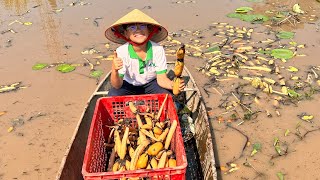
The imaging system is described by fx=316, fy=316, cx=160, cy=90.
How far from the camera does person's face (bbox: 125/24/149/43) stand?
4.21 meters

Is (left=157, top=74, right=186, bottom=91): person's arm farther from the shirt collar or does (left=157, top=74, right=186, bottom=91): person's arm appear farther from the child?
the shirt collar

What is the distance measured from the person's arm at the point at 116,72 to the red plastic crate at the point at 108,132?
24cm

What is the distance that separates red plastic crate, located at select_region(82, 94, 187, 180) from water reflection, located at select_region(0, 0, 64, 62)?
4.72 metres

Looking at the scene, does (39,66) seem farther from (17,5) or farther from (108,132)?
(17,5)

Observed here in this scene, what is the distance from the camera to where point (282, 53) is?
802 cm

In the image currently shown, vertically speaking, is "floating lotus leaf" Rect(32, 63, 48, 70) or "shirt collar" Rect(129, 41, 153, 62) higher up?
"shirt collar" Rect(129, 41, 153, 62)

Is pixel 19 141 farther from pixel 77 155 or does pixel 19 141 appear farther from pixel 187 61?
pixel 187 61

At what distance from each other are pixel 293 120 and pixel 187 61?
312 cm

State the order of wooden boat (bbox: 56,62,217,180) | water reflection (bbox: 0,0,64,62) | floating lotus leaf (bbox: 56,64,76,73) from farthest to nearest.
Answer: water reflection (bbox: 0,0,64,62) < floating lotus leaf (bbox: 56,64,76,73) < wooden boat (bbox: 56,62,217,180)

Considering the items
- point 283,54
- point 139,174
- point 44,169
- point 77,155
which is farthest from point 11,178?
point 283,54

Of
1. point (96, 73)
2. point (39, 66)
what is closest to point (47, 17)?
point (39, 66)

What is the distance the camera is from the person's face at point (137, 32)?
13.8 feet

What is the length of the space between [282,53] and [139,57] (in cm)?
487

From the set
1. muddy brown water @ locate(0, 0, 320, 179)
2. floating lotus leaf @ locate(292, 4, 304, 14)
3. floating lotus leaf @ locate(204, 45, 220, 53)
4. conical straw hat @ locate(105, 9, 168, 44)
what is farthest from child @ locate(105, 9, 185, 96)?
floating lotus leaf @ locate(292, 4, 304, 14)
